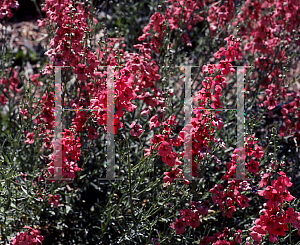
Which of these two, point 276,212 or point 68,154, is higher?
point 68,154

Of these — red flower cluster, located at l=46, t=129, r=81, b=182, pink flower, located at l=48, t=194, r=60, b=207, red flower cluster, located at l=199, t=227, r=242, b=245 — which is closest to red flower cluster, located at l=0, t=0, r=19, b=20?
red flower cluster, located at l=46, t=129, r=81, b=182

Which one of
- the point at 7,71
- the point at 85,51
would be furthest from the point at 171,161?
the point at 7,71

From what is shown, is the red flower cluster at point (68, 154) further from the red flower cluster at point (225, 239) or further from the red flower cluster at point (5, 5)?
the red flower cluster at point (5, 5)

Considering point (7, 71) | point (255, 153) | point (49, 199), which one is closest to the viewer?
point (255, 153)

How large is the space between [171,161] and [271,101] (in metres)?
1.40

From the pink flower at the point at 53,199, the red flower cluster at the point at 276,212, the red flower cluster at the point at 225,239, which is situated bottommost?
the red flower cluster at the point at 225,239

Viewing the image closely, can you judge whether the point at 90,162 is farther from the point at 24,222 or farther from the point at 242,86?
the point at 242,86

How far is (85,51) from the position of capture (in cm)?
241

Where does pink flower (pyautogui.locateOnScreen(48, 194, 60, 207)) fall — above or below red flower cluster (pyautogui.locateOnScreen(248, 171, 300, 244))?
below

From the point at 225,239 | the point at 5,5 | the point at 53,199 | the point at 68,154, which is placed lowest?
the point at 225,239

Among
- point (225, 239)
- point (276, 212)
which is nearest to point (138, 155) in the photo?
point (225, 239)

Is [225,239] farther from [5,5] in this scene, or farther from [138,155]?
[5,5]

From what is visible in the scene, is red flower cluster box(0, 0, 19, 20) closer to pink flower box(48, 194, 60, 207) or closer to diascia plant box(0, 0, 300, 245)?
diascia plant box(0, 0, 300, 245)

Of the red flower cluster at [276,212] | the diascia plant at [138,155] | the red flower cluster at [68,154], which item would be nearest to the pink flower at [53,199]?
the diascia plant at [138,155]
